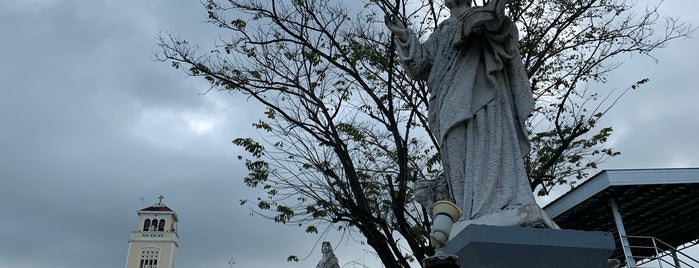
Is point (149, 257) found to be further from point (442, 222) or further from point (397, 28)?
point (442, 222)

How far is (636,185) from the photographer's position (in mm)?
9781

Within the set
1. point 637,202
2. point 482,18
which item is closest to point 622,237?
point 637,202

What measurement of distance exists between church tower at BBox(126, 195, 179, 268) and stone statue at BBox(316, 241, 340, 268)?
69846 millimetres

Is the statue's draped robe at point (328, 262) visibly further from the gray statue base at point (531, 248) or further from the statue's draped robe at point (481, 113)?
the gray statue base at point (531, 248)

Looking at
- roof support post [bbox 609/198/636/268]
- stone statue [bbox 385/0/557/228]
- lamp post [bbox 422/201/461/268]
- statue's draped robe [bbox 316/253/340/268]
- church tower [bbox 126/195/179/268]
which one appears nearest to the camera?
lamp post [bbox 422/201/461/268]

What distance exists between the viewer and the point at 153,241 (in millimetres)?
74188

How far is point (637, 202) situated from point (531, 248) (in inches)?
384

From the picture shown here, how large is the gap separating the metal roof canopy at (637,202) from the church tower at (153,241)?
69.5 metres

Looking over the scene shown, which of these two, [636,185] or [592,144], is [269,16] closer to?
[592,144]

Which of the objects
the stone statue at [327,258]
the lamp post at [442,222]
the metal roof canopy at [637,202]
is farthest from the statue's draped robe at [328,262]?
the lamp post at [442,222]

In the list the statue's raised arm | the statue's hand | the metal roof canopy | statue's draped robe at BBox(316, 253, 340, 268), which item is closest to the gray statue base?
the statue's raised arm

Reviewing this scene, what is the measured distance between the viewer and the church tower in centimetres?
7331

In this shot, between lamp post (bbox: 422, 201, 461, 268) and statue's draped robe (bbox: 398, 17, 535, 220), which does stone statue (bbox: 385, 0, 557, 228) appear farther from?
lamp post (bbox: 422, 201, 461, 268)

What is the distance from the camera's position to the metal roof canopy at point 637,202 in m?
9.76
